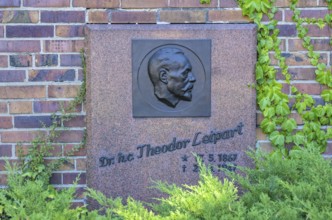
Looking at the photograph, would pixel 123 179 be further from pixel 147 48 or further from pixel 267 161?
pixel 267 161

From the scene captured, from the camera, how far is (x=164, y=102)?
3684mm

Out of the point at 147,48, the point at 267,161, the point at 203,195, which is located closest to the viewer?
the point at 203,195

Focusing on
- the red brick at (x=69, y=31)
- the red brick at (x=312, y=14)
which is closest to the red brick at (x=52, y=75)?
the red brick at (x=69, y=31)

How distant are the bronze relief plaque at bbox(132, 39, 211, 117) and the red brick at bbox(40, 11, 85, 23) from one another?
42 cm

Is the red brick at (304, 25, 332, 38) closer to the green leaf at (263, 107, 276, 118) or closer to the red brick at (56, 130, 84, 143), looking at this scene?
the green leaf at (263, 107, 276, 118)

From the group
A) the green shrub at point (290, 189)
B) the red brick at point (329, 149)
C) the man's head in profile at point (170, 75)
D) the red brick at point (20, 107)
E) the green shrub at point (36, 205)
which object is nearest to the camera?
the green shrub at point (290, 189)

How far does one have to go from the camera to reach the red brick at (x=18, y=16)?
371cm

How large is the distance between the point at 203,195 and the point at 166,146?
1527 millimetres

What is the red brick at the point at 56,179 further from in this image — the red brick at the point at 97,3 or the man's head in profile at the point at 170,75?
the red brick at the point at 97,3

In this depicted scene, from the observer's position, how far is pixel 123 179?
369 centimetres

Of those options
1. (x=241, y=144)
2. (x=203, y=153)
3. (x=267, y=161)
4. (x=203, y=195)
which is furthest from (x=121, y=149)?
(x=203, y=195)

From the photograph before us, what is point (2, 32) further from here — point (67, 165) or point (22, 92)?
point (67, 165)

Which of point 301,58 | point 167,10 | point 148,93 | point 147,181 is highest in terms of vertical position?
point 167,10

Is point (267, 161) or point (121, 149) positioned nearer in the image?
point (267, 161)
